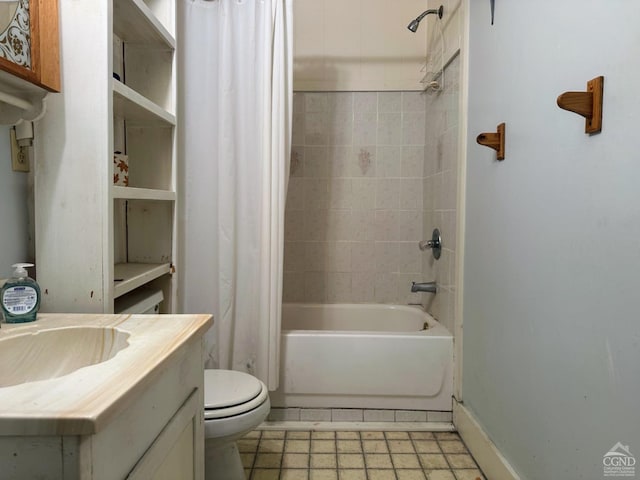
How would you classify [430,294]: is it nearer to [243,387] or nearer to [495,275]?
[495,275]

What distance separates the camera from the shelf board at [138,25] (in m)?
1.29

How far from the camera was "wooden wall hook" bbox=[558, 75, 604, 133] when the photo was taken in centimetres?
92

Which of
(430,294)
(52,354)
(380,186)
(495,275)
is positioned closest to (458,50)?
(380,186)

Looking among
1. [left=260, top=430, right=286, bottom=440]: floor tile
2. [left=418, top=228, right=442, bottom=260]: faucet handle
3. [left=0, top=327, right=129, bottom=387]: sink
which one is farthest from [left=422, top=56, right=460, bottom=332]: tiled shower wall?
[left=0, top=327, right=129, bottom=387]: sink

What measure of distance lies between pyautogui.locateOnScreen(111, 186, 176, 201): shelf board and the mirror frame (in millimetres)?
299

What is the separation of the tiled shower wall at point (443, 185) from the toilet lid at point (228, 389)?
1018mm

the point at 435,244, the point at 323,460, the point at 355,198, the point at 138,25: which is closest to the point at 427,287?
the point at 435,244

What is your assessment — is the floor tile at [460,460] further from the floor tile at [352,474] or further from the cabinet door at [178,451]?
the cabinet door at [178,451]

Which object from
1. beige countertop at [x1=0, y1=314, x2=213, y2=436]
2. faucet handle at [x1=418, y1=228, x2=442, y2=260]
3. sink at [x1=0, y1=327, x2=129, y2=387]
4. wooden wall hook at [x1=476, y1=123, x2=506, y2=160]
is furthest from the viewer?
faucet handle at [x1=418, y1=228, x2=442, y2=260]

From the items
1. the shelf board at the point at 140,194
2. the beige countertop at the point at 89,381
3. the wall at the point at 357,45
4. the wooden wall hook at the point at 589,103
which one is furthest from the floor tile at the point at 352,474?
the wall at the point at 357,45

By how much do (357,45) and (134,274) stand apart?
194 cm

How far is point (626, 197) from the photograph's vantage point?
2.76ft

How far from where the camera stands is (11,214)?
1122 mm

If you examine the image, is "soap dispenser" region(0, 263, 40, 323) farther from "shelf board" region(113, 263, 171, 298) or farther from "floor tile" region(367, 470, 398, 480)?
"floor tile" region(367, 470, 398, 480)
